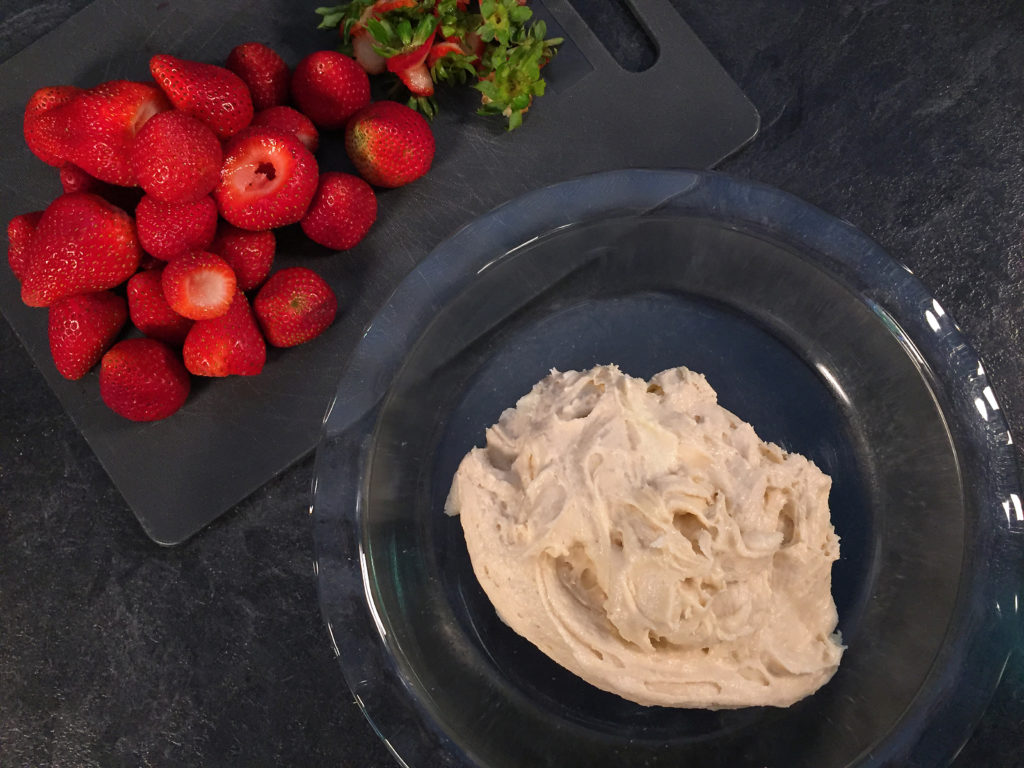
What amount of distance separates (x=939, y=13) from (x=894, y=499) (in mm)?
854

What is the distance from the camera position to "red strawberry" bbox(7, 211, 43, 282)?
151 cm

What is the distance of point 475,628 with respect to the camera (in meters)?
1.42

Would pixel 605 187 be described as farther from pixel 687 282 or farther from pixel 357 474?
pixel 357 474

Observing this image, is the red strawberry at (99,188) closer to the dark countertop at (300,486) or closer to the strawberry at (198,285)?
the strawberry at (198,285)

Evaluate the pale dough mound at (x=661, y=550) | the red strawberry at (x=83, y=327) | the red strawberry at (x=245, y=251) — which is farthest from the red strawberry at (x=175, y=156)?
the pale dough mound at (x=661, y=550)

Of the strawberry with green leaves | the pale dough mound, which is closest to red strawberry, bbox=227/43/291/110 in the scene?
the strawberry with green leaves

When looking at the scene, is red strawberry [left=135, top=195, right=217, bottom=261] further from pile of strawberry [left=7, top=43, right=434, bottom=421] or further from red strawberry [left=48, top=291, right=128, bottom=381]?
red strawberry [left=48, top=291, right=128, bottom=381]

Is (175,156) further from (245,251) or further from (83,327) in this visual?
(83,327)

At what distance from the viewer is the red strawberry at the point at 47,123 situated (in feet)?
4.80

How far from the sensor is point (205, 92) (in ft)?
4.67

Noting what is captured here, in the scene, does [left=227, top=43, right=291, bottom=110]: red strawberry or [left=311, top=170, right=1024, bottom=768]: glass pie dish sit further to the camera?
[left=227, top=43, right=291, bottom=110]: red strawberry

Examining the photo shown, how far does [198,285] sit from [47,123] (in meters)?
0.36

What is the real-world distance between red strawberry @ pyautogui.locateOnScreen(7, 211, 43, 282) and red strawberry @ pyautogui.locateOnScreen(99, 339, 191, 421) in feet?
0.67

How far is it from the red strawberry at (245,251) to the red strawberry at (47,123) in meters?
0.27
